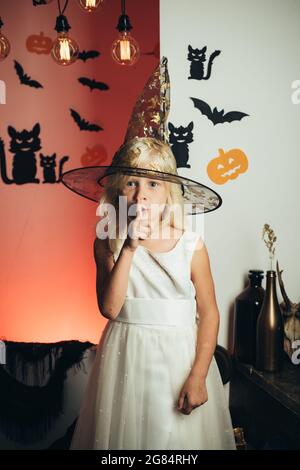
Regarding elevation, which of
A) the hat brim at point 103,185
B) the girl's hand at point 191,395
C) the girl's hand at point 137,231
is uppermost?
the hat brim at point 103,185

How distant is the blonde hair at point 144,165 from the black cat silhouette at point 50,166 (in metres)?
0.69

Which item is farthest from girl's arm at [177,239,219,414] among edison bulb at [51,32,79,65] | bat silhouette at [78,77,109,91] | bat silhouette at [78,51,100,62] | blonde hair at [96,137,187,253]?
bat silhouette at [78,51,100,62]

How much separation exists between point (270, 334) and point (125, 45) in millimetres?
1291

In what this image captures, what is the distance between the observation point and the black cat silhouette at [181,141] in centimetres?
183

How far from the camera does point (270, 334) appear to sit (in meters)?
1.59

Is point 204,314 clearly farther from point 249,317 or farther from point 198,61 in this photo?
point 198,61

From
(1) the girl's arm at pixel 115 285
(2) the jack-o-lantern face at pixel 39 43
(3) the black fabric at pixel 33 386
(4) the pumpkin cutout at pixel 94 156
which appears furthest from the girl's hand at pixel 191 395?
(2) the jack-o-lantern face at pixel 39 43

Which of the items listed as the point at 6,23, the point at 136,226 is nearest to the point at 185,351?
the point at 136,226

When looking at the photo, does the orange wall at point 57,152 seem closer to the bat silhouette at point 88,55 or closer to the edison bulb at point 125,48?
the bat silhouette at point 88,55

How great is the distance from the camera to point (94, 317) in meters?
1.97

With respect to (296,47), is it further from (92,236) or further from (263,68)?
(92,236)

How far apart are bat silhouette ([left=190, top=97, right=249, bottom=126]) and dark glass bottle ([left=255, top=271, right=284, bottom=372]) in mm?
748

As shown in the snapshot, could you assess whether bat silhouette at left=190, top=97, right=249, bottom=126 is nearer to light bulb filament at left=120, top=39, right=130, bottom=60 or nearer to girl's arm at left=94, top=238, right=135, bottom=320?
light bulb filament at left=120, top=39, right=130, bottom=60

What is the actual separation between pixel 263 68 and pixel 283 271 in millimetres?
975
